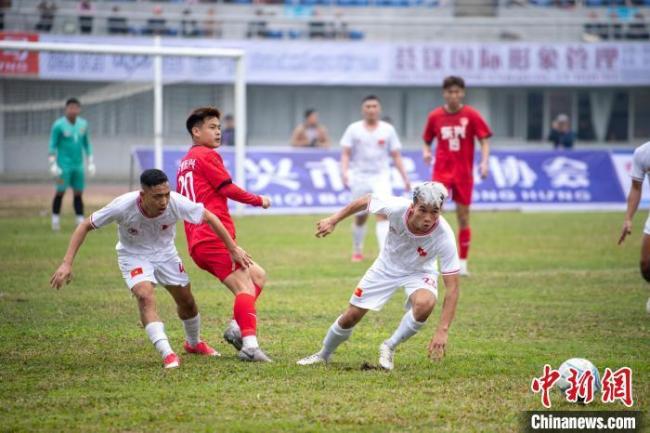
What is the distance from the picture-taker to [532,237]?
65.3 ft

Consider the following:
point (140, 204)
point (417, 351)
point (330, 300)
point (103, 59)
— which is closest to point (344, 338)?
point (417, 351)

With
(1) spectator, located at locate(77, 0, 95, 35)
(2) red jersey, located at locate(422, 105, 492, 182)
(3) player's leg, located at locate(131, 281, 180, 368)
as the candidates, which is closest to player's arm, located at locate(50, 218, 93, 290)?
(3) player's leg, located at locate(131, 281, 180, 368)

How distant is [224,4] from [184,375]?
105ft

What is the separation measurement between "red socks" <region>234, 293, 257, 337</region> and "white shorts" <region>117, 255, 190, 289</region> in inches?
19.2

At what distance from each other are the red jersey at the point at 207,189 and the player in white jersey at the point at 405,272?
3.53 ft

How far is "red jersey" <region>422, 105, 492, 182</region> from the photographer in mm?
14500

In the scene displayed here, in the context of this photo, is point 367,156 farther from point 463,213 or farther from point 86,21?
point 86,21

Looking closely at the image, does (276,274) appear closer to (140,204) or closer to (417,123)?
(140,204)

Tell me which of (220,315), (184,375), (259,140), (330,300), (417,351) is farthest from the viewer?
(259,140)

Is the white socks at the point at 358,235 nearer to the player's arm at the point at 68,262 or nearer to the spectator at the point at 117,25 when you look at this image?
the player's arm at the point at 68,262

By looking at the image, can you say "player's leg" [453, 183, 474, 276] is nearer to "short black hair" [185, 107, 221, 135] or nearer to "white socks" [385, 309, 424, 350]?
"short black hair" [185, 107, 221, 135]

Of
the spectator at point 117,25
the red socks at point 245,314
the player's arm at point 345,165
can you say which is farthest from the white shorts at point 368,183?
the spectator at point 117,25

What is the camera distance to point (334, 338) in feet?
26.8

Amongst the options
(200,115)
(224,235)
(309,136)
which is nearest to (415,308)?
(224,235)
